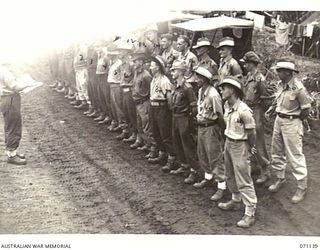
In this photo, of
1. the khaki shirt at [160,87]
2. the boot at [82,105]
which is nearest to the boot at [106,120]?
the boot at [82,105]

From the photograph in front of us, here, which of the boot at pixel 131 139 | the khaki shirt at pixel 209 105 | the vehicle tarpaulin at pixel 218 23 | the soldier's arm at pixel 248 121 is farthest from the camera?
the boot at pixel 131 139

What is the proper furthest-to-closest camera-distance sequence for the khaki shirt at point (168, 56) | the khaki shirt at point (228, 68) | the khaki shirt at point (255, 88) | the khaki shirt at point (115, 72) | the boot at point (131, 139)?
the khaki shirt at point (168, 56) → the khaki shirt at point (115, 72) → the boot at point (131, 139) → the khaki shirt at point (228, 68) → the khaki shirt at point (255, 88)

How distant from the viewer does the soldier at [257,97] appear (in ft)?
12.0

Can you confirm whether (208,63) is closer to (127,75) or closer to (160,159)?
(127,75)

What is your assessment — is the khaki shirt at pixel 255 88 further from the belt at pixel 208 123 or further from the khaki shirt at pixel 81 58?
the khaki shirt at pixel 81 58

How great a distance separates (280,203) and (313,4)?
1.24 metres

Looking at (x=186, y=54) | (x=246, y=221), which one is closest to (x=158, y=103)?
(x=186, y=54)

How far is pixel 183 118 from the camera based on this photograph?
380cm

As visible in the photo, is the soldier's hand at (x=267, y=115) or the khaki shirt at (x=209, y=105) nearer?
the khaki shirt at (x=209, y=105)

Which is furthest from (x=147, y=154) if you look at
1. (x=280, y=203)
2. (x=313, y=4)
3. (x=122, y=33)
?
(x=313, y=4)

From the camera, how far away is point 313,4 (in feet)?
11.4

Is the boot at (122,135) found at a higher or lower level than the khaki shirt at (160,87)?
lower

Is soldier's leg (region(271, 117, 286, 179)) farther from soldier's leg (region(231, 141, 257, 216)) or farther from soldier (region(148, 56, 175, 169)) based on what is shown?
soldier (region(148, 56, 175, 169))
